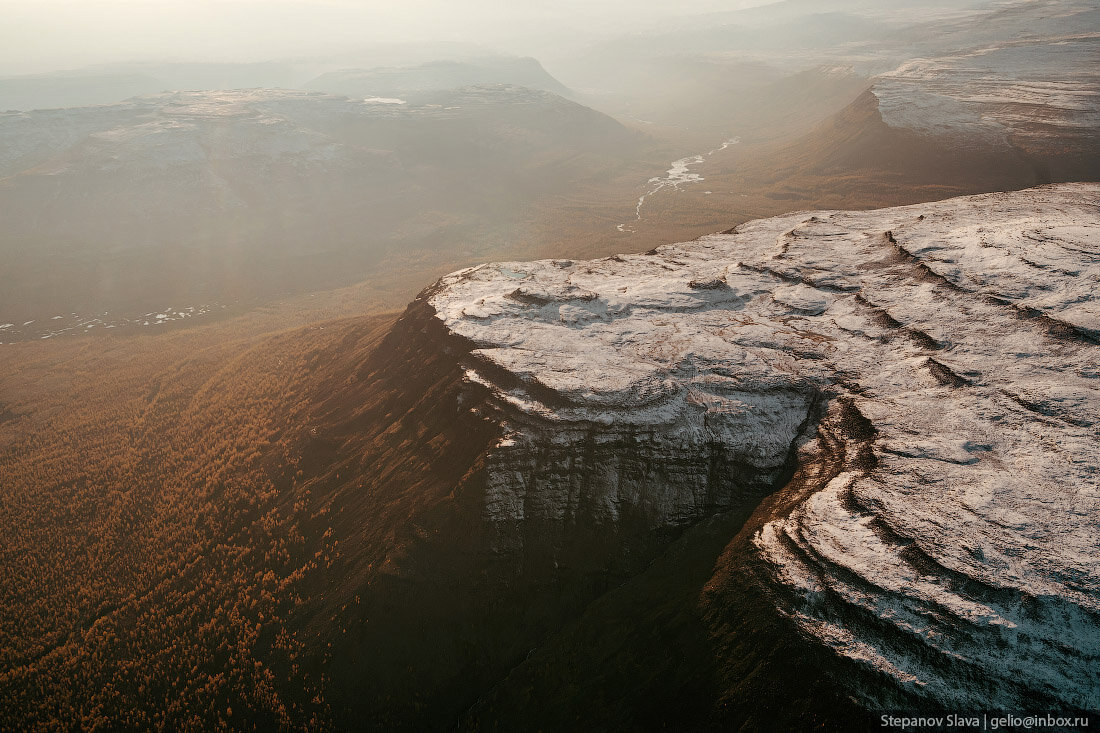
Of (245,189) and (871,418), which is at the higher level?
(245,189)

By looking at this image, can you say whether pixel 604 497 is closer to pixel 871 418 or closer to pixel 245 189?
pixel 871 418

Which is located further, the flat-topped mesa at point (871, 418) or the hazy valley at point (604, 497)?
the hazy valley at point (604, 497)

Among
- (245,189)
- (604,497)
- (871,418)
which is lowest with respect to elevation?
(604,497)

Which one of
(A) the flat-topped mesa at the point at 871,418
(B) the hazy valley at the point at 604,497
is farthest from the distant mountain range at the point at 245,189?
(A) the flat-topped mesa at the point at 871,418

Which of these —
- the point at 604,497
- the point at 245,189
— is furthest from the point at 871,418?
the point at 245,189

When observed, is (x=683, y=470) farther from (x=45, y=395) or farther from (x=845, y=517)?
(x=45, y=395)

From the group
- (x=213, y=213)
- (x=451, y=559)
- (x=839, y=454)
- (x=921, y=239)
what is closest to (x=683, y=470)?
(x=839, y=454)

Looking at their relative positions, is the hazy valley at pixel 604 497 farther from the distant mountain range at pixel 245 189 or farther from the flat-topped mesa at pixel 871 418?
the distant mountain range at pixel 245 189

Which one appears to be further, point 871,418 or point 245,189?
point 245,189

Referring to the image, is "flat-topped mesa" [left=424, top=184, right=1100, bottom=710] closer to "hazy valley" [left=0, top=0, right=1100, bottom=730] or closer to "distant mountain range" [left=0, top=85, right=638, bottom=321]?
"hazy valley" [left=0, top=0, right=1100, bottom=730]
